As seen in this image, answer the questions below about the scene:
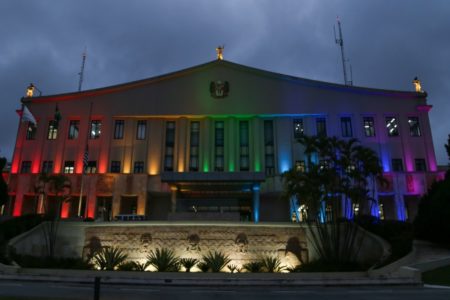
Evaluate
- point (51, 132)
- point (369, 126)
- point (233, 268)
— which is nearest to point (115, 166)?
point (51, 132)

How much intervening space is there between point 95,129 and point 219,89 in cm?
1565

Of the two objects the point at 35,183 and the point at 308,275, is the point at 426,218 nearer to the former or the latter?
the point at 308,275

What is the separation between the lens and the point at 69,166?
1702 inches

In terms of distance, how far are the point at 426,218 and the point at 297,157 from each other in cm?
1763

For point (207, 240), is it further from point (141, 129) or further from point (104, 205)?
point (141, 129)

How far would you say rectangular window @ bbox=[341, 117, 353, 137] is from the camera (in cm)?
4259

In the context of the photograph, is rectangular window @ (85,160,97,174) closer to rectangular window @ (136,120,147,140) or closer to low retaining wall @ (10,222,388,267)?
rectangular window @ (136,120,147,140)

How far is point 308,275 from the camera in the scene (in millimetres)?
19312

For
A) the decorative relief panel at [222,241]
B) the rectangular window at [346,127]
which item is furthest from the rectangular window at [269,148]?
the decorative relief panel at [222,241]

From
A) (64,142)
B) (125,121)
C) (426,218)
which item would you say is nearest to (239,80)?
(125,121)

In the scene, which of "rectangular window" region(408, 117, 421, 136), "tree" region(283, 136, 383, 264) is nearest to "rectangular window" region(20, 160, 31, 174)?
"tree" region(283, 136, 383, 264)

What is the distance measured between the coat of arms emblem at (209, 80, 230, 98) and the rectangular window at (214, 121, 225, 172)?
10.7 ft

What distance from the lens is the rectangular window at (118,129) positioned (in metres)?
43.8

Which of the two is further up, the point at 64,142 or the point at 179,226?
the point at 64,142
